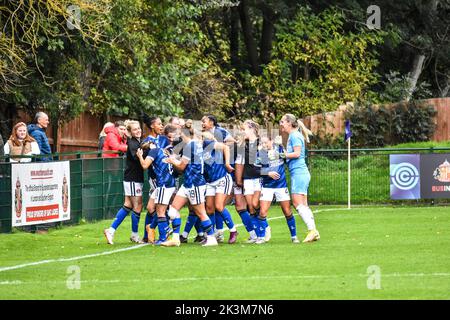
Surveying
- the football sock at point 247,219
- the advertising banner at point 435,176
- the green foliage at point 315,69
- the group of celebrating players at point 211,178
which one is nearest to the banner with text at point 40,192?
the group of celebrating players at point 211,178

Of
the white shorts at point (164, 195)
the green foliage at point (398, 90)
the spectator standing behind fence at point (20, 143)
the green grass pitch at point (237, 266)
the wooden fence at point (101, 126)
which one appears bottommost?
the green grass pitch at point (237, 266)

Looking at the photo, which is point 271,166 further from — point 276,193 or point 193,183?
point 193,183

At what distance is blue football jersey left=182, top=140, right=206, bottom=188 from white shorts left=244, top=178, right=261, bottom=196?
1262mm

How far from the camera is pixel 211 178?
Answer: 1917cm

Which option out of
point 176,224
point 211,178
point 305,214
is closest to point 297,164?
point 305,214

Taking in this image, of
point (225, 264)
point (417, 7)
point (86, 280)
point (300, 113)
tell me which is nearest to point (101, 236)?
point (225, 264)

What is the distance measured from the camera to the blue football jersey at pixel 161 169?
1891cm

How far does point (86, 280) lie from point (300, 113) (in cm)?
2838

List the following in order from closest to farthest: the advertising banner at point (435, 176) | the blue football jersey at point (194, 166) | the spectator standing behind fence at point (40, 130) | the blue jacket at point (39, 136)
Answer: the blue football jersey at point (194, 166) < the spectator standing behind fence at point (40, 130) < the blue jacket at point (39, 136) < the advertising banner at point (435, 176)

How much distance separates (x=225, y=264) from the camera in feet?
51.5

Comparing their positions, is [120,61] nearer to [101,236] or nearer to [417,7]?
[101,236]

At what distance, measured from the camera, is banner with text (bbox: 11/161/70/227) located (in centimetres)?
2136

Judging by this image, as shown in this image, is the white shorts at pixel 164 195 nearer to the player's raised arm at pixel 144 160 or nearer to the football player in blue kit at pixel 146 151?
the player's raised arm at pixel 144 160

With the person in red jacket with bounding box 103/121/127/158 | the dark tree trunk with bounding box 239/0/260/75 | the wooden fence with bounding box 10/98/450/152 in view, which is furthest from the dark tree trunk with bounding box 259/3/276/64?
the person in red jacket with bounding box 103/121/127/158
